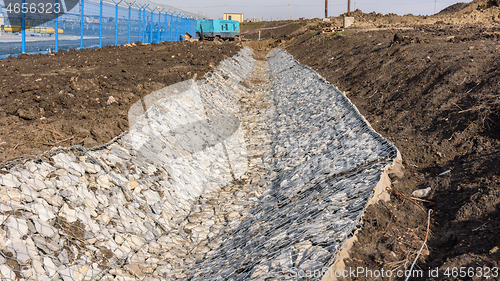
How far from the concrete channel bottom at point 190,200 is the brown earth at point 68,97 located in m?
0.77

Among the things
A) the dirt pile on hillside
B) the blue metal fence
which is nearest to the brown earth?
the blue metal fence

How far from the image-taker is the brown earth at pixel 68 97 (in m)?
6.42

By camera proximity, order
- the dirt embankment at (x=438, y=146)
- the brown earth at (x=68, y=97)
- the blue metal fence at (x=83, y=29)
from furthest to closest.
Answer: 1. the blue metal fence at (x=83, y=29)
2. the brown earth at (x=68, y=97)
3. the dirt embankment at (x=438, y=146)

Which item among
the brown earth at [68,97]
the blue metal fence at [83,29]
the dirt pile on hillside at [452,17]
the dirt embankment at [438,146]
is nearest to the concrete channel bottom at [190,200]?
the dirt embankment at [438,146]

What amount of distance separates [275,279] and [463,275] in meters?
1.95

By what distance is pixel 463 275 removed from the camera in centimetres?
325

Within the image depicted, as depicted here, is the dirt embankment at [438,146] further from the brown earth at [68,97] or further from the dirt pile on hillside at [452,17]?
the dirt pile on hillside at [452,17]

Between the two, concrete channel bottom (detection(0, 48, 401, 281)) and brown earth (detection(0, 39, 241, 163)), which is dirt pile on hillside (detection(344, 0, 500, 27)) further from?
concrete channel bottom (detection(0, 48, 401, 281))

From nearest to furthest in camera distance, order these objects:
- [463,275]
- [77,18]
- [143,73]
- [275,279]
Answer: [463,275]
[275,279]
[143,73]
[77,18]

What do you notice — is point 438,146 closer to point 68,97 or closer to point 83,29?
point 68,97

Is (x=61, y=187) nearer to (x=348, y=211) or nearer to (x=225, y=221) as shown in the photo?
(x=225, y=221)

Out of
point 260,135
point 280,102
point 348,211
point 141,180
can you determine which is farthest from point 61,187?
point 280,102

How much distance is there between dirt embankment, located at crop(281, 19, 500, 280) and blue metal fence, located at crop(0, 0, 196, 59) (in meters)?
16.3

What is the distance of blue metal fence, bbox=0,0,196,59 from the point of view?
16281mm
